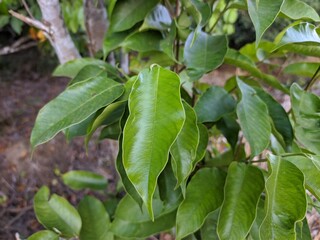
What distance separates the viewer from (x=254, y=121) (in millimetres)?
632

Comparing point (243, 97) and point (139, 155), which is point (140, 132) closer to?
point (139, 155)

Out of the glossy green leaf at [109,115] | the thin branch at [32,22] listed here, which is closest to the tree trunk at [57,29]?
the thin branch at [32,22]

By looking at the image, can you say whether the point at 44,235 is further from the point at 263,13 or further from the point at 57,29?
the point at 263,13

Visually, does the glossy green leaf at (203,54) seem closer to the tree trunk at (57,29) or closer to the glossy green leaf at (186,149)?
the glossy green leaf at (186,149)

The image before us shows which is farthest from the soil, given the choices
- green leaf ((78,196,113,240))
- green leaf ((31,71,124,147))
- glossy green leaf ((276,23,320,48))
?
glossy green leaf ((276,23,320,48))

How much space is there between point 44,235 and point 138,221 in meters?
0.20

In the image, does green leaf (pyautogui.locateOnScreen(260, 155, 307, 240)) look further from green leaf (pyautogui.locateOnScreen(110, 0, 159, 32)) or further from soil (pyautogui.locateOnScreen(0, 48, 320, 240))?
soil (pyautogui.locateOnScreen(0, 48, 320, 240))

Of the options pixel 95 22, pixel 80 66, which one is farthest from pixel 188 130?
pixel 95 22

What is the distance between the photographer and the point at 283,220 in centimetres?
50

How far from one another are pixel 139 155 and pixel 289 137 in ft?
1.17

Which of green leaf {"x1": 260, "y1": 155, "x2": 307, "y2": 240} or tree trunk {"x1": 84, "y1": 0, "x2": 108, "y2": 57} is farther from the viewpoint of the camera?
tree trunk {"x1": 84, "y1": 0, "x2": 108, "y2": 57}

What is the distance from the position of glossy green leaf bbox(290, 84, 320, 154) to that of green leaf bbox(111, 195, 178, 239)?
0.30 metres

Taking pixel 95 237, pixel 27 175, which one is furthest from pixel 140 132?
pixel 27 175

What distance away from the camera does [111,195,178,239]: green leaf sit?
77 cm
